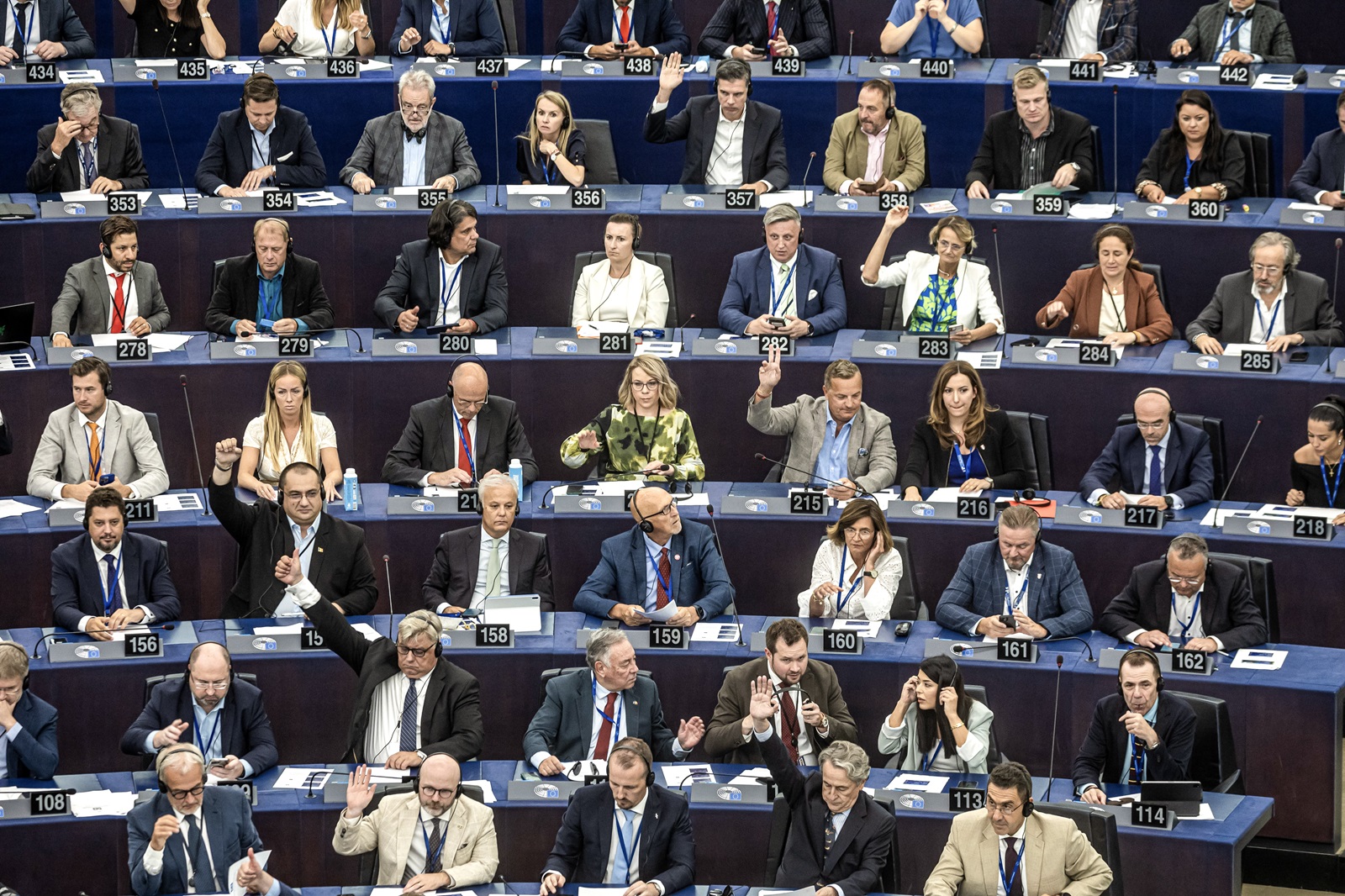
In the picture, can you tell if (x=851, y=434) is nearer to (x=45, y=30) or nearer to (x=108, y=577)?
(x=108, y=577)

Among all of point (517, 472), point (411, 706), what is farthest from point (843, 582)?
point (411, 706)

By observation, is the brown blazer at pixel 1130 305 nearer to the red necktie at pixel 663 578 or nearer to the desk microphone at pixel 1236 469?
the desk microphone at pixel 1236 469

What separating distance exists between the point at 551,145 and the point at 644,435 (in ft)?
5.96

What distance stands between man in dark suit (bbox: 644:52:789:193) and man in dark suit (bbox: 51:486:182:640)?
3.27 m

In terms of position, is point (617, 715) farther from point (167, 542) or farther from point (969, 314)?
point (969, 314)

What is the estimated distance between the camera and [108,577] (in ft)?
26.6

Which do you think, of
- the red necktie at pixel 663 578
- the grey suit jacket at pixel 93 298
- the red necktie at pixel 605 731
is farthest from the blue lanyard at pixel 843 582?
the grey suit jacket at pixel 93 298

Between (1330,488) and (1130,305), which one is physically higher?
(1130,305)

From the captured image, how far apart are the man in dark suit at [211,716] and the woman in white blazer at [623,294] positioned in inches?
102

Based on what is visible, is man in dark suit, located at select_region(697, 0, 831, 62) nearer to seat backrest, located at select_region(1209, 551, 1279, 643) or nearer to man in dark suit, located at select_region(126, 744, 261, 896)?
seat backrest, located at select_region(1209, 551, 1279, 643)

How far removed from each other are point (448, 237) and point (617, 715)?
8.73 ft

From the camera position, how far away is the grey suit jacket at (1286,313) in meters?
9.14

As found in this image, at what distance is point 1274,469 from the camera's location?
9094 millimetres

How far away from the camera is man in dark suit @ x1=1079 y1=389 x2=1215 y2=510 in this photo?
8555mm
